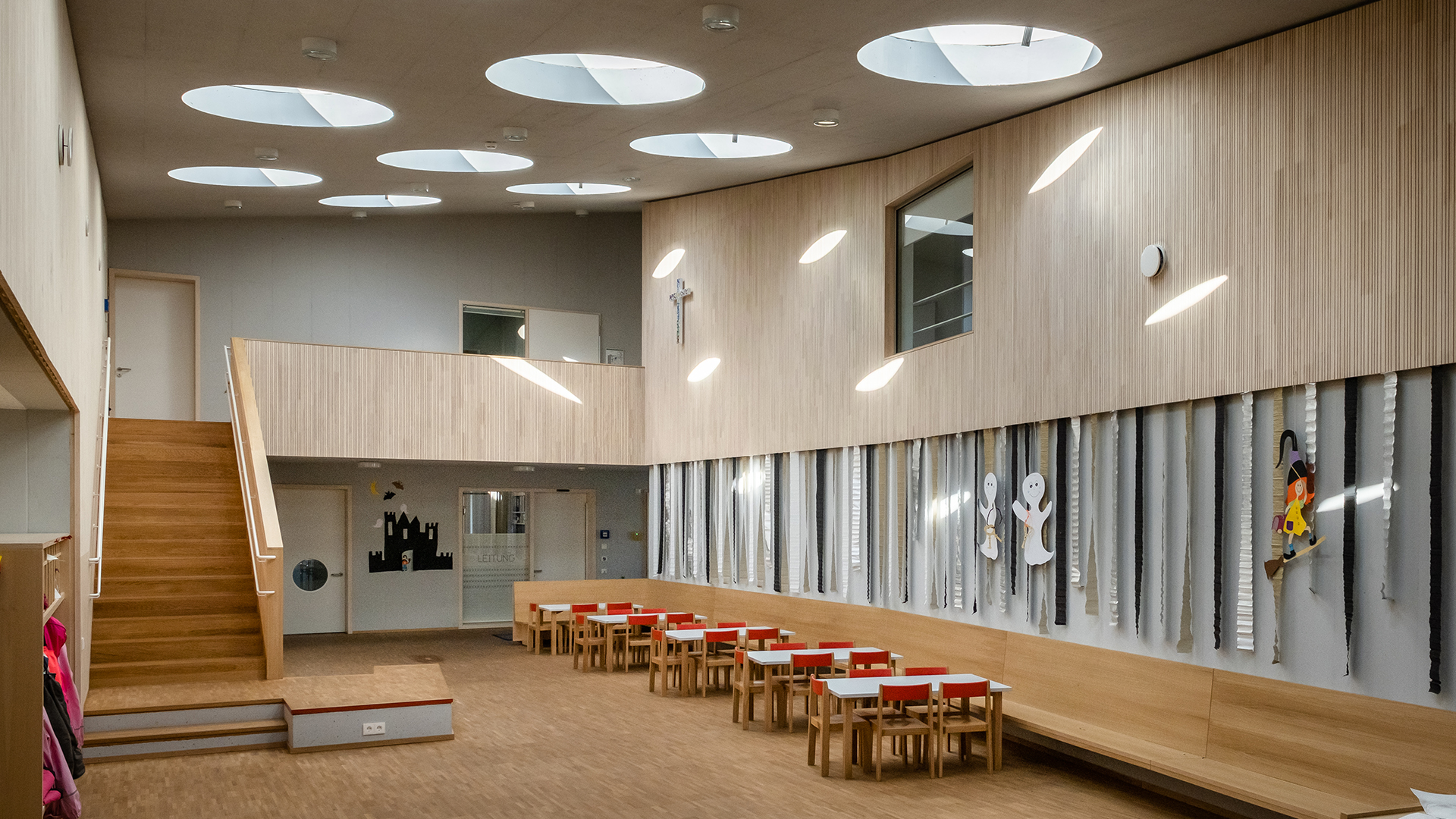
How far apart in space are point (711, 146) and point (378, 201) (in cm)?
486

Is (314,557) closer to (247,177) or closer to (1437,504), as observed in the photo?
(247,177)

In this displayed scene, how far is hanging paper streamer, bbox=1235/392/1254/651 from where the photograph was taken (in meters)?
6.85

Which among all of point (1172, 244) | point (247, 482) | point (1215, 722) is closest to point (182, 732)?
point (247, 482)

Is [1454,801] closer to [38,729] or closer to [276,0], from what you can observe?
[38,729]

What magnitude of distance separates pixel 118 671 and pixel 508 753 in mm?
3504

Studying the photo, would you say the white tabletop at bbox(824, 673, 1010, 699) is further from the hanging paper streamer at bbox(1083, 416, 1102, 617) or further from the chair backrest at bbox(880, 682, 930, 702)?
the hanging paper streamer at bbox(1083, 416, 1102, 617)

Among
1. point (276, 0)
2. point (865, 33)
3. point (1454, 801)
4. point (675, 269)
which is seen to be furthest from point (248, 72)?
point (1454, 801)

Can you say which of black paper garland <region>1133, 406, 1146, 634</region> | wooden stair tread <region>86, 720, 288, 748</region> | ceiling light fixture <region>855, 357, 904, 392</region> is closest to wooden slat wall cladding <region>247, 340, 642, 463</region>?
ceiling light fixture <region>855, 357, 904, 392</region>

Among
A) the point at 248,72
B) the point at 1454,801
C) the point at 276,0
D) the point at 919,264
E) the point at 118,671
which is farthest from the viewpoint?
the point at 919,264

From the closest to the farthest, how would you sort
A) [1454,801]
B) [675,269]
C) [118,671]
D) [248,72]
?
[1454,801]
[248,72]
[118,671]
[675,269]

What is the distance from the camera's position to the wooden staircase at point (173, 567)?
9.55 meters

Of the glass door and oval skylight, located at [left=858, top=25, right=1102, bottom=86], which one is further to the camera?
the glass door

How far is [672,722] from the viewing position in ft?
31.6

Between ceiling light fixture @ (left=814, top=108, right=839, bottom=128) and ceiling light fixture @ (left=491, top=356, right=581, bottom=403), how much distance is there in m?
6.25
